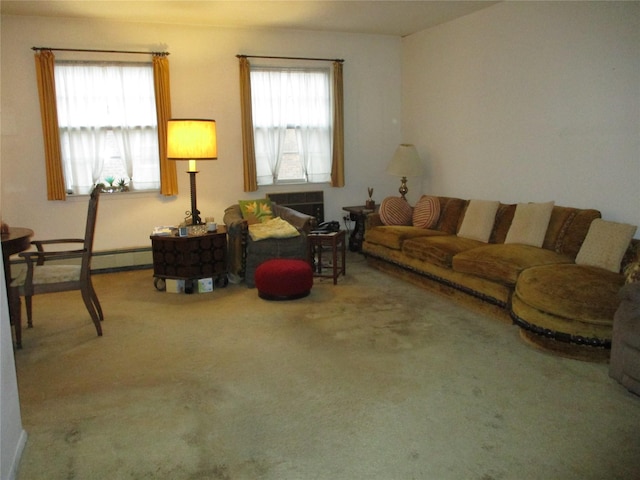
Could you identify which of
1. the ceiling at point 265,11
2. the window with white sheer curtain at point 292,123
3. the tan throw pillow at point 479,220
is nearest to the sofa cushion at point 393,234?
the tan throw pillow at point 479,220

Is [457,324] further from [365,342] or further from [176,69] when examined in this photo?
[176,69]

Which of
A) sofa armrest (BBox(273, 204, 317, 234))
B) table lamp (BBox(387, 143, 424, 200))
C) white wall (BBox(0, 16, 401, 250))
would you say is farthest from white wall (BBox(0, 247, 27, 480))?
table lamp (BBox(387, 143, 424, 200))

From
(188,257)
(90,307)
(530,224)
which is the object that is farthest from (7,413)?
(530,224)

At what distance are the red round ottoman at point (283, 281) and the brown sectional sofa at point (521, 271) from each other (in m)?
1.15

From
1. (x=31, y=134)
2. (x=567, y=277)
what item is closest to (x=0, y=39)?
(x=31, y=134)

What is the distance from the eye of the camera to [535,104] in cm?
491

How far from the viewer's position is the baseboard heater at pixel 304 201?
659 centimetres

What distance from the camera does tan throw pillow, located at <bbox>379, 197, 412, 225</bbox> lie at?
5.96 m

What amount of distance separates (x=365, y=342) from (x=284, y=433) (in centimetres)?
127

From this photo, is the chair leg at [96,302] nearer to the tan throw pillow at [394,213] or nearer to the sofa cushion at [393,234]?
the sofa cushion at [393,234]

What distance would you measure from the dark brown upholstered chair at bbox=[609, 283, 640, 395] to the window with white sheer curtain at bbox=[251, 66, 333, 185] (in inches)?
172

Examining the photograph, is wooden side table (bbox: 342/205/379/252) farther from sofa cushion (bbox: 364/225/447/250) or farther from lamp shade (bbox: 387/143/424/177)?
lamp shade (bbox: 387/143/424/177)

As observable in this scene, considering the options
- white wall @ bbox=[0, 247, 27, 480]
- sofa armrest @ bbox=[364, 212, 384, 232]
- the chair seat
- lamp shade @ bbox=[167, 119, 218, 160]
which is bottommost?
white wall @ bbox=[0, 247, 27, 480]

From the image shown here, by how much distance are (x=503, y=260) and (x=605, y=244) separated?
2.40 feet
